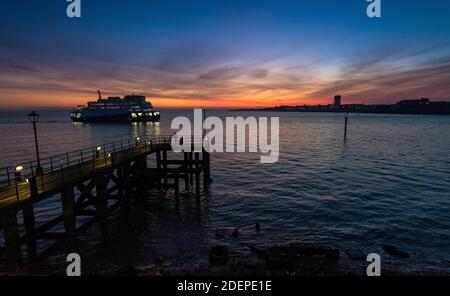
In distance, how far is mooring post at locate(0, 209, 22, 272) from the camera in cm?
1031

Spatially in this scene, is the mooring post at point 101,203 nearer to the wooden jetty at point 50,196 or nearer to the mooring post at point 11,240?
the wooden jetty at point 50,196

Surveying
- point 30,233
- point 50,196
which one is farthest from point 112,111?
point 50,196

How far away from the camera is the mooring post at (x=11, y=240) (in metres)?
10.3

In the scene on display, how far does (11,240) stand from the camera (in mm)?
10531

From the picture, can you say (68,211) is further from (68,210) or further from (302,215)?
(302,215)

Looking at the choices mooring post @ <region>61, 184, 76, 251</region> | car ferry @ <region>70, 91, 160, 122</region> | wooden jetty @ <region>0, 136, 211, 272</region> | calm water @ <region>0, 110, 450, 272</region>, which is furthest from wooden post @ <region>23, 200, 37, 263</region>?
car ferry @ <region>70, 91, 160, 122</region>

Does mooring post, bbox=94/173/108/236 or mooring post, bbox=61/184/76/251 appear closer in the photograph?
mooring post, bbox=61/184/76/251

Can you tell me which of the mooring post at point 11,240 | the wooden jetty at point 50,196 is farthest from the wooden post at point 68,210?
the mooring post at point 11,240

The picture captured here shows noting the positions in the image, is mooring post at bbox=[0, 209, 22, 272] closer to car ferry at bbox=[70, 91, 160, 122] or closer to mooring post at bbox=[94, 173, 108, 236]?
mooring post at bbox=[94, 173, 108, 236]

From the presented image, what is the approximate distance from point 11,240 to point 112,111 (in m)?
153

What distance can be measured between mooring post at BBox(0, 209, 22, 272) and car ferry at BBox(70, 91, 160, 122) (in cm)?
14884

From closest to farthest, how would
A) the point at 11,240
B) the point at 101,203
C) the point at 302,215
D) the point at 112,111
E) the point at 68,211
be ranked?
the point at 11,240, the point at 68,211, the point at 101,203, the point at 302,215, the point at 112,111

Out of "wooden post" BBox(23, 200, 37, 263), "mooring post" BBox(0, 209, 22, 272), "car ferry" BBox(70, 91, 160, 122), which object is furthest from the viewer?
"car ferry" BBox(70, 91, 160, 122)

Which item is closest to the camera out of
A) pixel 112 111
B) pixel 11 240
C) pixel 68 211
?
pixel 11 240
